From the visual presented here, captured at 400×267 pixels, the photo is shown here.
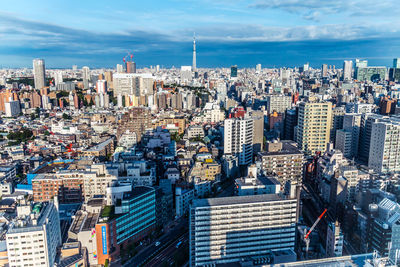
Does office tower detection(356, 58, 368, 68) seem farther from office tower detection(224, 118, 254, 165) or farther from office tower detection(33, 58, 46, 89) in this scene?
office tower detection(33, 58, 46, 89)

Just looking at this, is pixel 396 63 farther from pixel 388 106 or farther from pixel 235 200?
pixel 235 200

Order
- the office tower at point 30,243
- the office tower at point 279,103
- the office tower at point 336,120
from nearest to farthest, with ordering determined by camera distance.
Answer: the office tower at point 30,243, the office tower at point 336,120, the office tower at point 279,103

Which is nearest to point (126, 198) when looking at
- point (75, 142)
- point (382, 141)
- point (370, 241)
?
point (370, 241)

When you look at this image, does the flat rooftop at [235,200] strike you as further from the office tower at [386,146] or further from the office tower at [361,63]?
the office tower at [361,63]

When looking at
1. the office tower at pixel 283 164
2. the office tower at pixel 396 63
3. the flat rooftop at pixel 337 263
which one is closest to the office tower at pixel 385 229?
the flat rooftop at pixel 337 263

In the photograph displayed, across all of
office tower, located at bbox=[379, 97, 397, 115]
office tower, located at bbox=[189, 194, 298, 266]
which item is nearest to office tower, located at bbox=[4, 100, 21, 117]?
office tower, located at bbox=[189, 194, 298, 266]

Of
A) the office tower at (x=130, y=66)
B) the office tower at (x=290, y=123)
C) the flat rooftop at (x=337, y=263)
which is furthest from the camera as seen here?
the office tower at (x=130, y=66)
